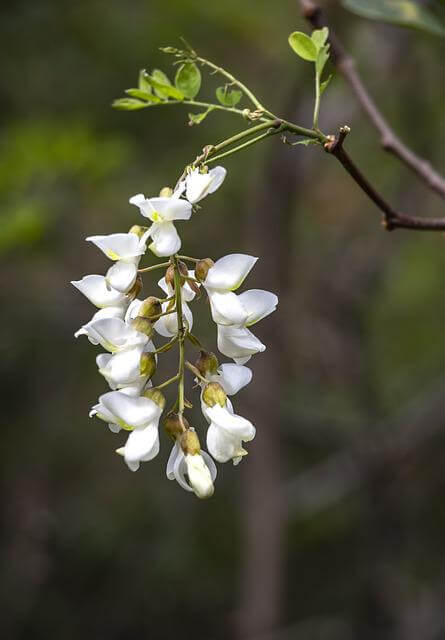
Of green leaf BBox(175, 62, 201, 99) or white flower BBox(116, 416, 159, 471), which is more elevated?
green leaf BBox(175, 62, 201, 99)

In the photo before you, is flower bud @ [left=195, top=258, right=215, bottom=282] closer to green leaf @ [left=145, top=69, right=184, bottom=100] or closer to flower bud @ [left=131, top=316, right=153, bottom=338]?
flower bud @ [left=131, top=316, right=153, bottom=338]

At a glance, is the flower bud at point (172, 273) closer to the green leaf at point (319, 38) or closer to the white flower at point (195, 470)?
the white flower at point (195, 470)

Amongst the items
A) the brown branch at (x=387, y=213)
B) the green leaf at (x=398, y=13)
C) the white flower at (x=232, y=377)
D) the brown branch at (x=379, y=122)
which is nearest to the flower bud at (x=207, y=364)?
the white flower at (x=232, y=377)

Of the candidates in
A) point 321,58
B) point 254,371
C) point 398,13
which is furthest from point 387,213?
point 254,371

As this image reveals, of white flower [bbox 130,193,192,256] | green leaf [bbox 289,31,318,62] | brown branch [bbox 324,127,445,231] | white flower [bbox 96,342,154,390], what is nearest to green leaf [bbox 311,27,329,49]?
green leaf [bbox 289,31,318,62]

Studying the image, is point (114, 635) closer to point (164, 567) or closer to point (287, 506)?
point (164, 567)

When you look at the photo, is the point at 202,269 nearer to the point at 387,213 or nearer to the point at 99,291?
the point at 99,291
